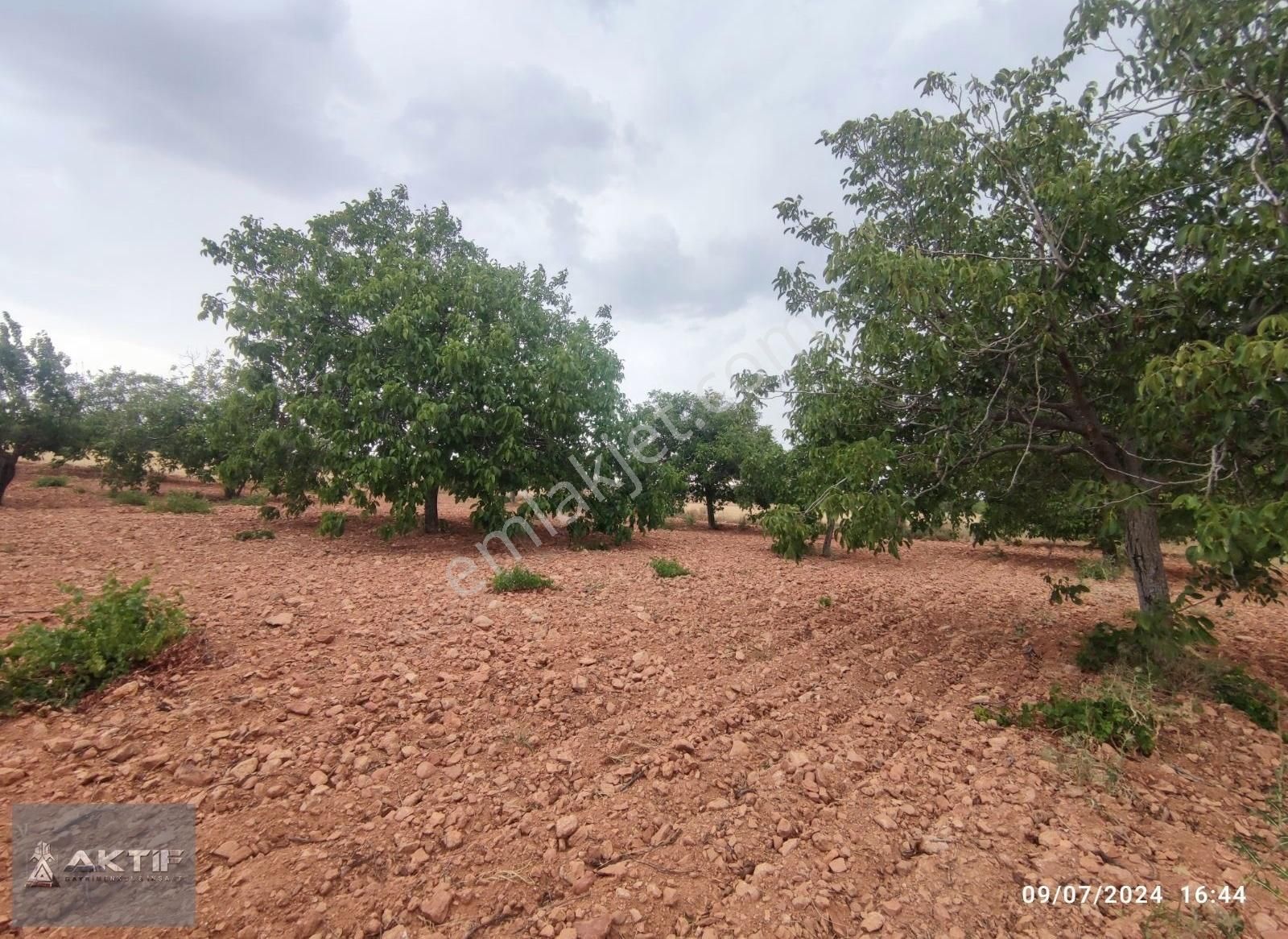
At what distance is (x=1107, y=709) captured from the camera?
11.0 ft

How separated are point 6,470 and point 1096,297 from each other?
19.8 meters

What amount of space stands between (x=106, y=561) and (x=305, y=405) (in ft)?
10.6

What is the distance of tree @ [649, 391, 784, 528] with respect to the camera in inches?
664

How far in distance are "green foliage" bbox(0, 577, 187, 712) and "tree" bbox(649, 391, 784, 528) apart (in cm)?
1365

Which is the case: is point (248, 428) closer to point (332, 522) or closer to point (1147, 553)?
point (332, 522)

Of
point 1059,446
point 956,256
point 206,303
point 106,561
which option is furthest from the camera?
point 206,303

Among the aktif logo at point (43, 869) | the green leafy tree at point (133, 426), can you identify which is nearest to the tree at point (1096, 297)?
the aktif logo at point (43, 869)

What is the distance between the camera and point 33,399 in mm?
13438

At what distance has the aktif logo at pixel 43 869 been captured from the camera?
199 cm

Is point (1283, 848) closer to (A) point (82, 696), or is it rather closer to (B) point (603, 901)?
(B) point (603, 901)

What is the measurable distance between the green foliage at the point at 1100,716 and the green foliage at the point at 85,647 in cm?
553

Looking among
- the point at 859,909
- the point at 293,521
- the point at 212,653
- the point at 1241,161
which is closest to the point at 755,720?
the point at 859,909

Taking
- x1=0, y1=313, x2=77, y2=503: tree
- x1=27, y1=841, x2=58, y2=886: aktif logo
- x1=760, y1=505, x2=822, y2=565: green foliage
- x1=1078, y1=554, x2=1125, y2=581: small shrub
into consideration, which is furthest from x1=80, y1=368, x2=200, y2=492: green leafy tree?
x1=1078, y1=554, x2=1125, y2=581: small shrub
